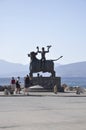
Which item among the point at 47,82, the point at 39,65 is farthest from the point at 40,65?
the point at 47,82

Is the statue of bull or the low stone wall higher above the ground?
the statue of bull

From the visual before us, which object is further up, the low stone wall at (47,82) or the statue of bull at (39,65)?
the statue of bull at (39,65)

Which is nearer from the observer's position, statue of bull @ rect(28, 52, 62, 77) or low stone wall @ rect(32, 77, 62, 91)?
low stone wall @ rect(32, 77, 62, 91)

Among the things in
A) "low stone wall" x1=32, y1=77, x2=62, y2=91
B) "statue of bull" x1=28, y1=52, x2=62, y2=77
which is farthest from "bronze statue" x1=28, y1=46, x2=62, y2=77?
"low stone wall" x1=32, y1=77, x2=62, y2=91

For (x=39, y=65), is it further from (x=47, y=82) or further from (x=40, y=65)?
(x=47, y=82)

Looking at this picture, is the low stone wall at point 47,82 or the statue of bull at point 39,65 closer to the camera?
the low stone wall at point 47,82

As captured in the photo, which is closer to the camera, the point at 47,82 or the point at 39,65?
the point at 47,82

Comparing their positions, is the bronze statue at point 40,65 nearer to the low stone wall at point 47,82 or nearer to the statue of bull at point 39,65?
the statue of bull at point 39,65

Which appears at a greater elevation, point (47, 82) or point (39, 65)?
point (39, 65)

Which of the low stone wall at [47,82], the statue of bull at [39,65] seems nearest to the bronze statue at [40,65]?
the statue of bull at [39,65]

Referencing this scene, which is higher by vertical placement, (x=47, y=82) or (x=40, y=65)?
(x=40, y=65)

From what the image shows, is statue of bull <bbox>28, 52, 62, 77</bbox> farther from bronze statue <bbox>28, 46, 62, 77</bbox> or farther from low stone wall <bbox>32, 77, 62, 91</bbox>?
low stone wall <bbox>32, 77, 62, 91</bbox>
